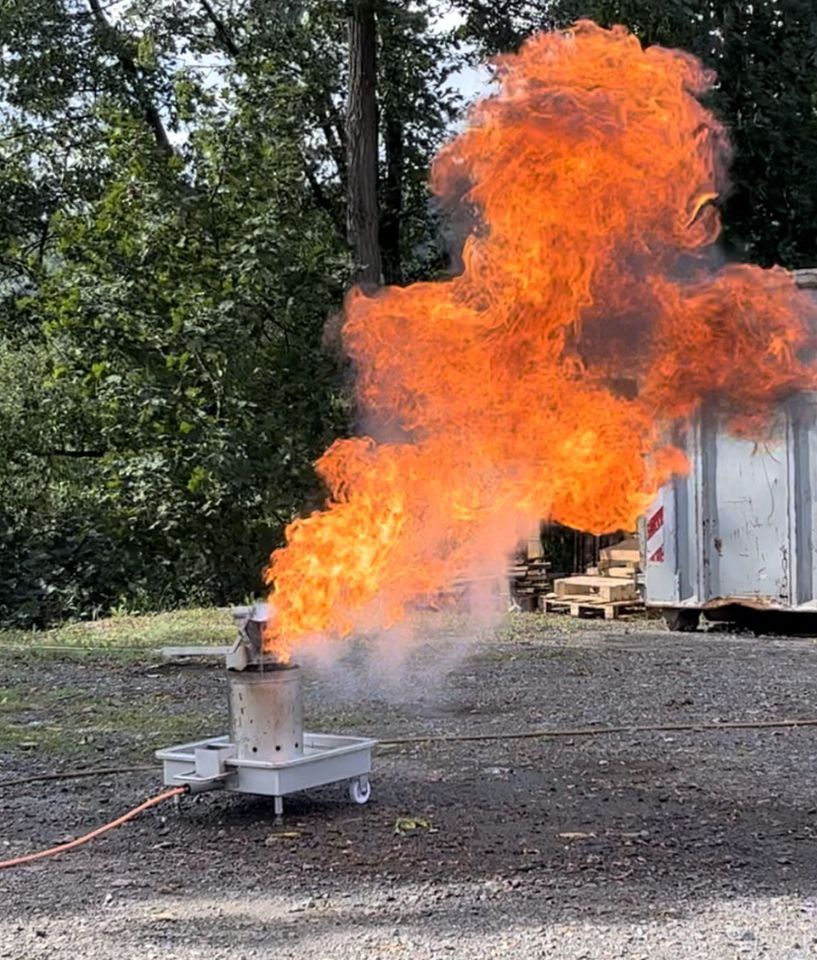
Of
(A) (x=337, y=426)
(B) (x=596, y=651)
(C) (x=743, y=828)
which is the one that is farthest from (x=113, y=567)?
(C) (x=743, y=828)

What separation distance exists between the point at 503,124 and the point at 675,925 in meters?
4.84

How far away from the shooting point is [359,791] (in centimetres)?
667

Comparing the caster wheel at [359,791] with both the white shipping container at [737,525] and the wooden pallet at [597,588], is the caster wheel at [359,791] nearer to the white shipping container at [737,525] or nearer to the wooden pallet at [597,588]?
the white shipping container at [737,525]

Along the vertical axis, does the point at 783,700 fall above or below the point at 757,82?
below

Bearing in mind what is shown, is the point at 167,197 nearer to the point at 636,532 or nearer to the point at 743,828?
the point at 636,532

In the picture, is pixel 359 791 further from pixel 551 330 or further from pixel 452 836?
pixel 551 330

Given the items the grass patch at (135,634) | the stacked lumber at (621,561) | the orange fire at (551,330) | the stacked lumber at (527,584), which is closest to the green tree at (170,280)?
the grass patch at (135,634)

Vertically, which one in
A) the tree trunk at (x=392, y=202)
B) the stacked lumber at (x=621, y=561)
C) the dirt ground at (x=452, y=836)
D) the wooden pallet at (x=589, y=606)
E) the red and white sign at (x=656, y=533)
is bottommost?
the dirt ground at (x=452, y=836)

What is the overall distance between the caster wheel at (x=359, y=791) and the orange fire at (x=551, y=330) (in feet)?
2.73

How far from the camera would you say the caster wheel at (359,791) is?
21.8 ft

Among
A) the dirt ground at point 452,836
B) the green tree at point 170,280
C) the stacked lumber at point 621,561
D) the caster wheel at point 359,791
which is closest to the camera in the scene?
the dirt ground at point 452,836

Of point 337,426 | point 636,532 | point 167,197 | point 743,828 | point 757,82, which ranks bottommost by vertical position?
point 743,828

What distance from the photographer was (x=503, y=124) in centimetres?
768

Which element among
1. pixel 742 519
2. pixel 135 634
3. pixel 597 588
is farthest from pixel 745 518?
pixel 135 634
